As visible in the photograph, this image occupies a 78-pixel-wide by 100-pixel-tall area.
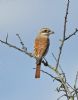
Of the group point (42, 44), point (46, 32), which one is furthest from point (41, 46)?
point (46, 32)

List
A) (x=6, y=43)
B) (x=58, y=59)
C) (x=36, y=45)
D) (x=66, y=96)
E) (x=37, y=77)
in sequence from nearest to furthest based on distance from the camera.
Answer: (x=66, y=96)
(x=58, y=59)
(x=6, y=43)
(x=37, y=77)
(x=36, y=45)

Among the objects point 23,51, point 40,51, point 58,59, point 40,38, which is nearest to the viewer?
point 58,59

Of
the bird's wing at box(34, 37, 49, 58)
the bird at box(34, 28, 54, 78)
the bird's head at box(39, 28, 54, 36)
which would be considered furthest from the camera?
the bird's head at box(39, 28, 54, 36)

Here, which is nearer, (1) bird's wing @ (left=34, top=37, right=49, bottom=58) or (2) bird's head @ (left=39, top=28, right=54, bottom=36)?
(1) bird's wing @ (left=34, top=37, right=49, bottom=58)

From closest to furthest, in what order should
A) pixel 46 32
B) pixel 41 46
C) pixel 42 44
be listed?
pixel 41 46 < pixel 42 44 < pixel 46 32

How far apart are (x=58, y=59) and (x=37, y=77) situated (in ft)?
7.33

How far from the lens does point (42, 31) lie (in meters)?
12.7

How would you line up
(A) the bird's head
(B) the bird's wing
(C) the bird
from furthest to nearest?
(A) the bird's head < (B) the bird's wing < (C) the bird

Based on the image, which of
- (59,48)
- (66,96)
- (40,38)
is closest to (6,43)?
(59,48)

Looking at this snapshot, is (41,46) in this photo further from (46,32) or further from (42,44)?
(46,32)

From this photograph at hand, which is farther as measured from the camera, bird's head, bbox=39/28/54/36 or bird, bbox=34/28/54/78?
bird's head, bbox=39/28/54/36

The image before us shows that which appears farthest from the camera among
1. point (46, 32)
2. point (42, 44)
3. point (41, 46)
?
point (46, 32)

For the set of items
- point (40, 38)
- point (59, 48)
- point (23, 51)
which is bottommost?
point (40, 38)

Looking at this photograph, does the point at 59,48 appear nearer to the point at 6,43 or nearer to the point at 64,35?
the point at 64,35
